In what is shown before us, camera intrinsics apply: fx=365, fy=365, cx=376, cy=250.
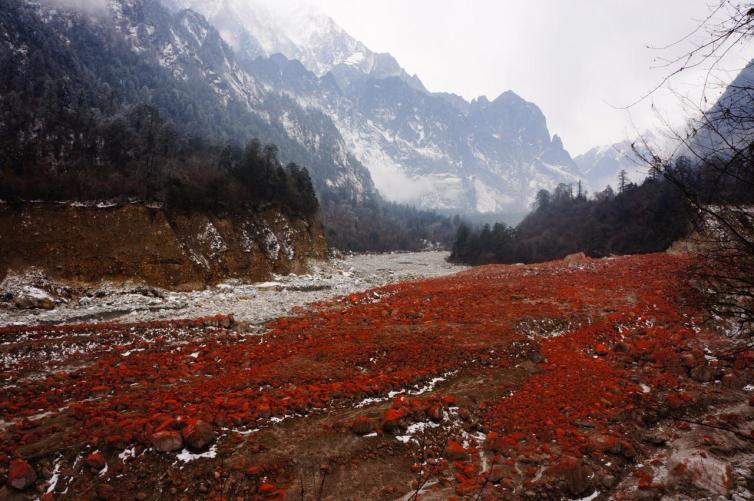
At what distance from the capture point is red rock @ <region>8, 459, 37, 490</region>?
5.49 m

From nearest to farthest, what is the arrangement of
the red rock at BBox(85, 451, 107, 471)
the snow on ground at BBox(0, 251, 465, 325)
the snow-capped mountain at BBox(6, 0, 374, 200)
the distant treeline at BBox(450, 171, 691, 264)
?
the red rock at BBox(85, 451, 107, 471) < the snow on ground at BBox(0, 251, 465, 325) < the distant treeline at BBox(450, 171, 691, 264) < the snow-capped mountain at BBox(6, 0, 374, 200)

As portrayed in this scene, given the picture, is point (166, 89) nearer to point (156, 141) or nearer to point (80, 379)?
point (156, 141)

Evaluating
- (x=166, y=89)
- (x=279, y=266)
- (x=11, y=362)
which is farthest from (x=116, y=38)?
(x=11, y=362)

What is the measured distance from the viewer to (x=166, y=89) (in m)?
136

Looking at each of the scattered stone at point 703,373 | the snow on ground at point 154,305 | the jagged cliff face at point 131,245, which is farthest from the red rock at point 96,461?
the jagged cliff face at point 131,245

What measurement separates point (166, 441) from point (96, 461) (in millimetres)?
1003

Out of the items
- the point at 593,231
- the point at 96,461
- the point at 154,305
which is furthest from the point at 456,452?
the point at 593,231

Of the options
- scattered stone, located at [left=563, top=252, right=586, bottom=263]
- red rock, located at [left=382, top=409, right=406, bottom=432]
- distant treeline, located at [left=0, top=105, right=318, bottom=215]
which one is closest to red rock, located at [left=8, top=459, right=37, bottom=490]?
red rock, located at [left=382, top=409, right=406, bottom=432]

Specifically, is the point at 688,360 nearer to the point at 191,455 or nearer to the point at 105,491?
the point at 191,455

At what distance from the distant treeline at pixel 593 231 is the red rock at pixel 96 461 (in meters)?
→ 45.0

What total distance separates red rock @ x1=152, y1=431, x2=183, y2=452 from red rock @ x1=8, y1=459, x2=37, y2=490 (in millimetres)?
1604

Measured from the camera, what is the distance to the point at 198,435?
6.56 m

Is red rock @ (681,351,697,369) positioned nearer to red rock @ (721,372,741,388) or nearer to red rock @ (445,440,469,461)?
red rock @ (721,372,741,388)

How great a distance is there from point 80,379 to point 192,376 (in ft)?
9.21
